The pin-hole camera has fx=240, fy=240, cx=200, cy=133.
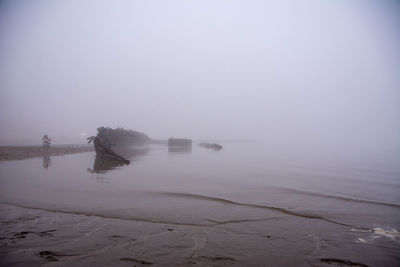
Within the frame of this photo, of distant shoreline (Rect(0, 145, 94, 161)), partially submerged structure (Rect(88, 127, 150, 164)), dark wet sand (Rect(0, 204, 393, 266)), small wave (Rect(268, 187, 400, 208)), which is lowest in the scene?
dark wet sand (Rect(0, 204, 393, 266))

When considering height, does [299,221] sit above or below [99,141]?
below

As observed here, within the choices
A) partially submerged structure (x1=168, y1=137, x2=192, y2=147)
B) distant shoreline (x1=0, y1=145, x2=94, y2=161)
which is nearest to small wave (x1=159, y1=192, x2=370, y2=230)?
distant shoreline (x1=0, y1=145, x2=94, y2=161)

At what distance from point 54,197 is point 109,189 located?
2711 mm

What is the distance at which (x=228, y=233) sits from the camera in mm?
7379

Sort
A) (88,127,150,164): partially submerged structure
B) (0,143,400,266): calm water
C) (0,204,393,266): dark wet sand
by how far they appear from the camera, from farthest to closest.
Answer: (88,127,150,164): partially submerged structure → (0,143,400,266): calm water → (0,204,393,266): dark wet sand

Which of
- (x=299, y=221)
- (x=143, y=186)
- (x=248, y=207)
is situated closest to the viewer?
(x=299, y=221)

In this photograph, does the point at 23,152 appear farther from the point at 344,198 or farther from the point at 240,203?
the point at 344,198

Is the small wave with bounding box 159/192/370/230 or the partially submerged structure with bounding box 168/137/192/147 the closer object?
the small wave with bounding box 159/192/370/230

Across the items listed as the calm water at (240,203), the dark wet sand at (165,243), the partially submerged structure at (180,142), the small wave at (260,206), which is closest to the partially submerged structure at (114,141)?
the partially submerged structure at (180,142)

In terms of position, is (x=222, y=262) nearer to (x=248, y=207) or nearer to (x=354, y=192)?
(x=248, y=207)

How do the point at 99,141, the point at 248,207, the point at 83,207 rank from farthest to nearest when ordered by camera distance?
the point at 99,141
the point at 248,207
the point at 83,207

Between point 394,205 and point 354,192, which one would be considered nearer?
point 394,205

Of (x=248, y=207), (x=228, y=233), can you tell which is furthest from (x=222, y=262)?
(x=248, y=207)

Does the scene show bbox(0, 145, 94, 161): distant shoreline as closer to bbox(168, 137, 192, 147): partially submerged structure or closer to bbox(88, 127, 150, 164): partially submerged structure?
bbox(88, 127, 150, 164): partially submerged structure
